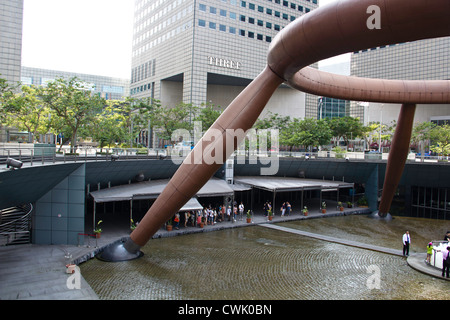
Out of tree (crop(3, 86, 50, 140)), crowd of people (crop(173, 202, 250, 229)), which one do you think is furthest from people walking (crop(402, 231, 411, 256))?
tree (crop(3, 86, 50, 140))

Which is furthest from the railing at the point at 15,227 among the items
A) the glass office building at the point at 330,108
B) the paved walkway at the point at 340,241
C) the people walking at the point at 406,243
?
the glass office building at the point at 330,108

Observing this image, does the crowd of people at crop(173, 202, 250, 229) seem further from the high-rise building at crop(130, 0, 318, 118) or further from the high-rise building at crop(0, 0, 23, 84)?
the high-rise building at crop(0, 0, 23, 84)

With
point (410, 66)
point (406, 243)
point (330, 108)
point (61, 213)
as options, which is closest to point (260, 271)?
point (406, 243)

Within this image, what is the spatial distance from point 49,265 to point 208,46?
57.1 m

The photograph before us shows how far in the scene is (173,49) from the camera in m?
70.9

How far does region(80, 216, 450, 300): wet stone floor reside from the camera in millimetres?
13641

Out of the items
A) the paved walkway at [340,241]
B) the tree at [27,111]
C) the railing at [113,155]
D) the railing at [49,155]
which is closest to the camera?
the railing at [49,155]

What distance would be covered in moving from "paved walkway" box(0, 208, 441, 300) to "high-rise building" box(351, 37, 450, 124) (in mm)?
65450

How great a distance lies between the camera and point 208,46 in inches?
2594

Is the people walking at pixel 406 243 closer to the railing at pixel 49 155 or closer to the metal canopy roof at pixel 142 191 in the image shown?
the metal canopy roof at pixel 142 191

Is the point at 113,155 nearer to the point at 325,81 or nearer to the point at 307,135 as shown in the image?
the point at 325,81

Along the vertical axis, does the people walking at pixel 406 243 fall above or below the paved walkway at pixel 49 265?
above

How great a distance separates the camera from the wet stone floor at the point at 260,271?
44.8 feet

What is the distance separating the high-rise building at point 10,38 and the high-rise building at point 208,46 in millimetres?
28235
